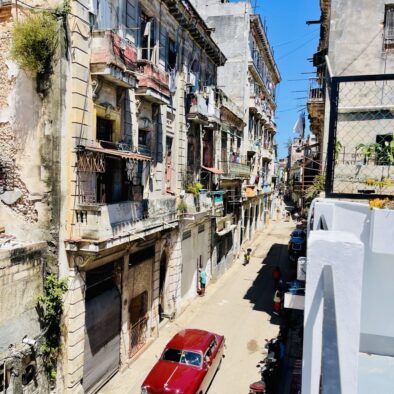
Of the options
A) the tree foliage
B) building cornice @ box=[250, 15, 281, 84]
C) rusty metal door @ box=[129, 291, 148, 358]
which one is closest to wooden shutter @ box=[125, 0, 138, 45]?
the tree foliage

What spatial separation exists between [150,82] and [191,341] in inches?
357

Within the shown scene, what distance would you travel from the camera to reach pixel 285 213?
212ft

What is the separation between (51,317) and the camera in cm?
1018

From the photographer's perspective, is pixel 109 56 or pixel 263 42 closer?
pixel 109 56

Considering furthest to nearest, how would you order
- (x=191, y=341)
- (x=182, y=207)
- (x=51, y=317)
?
1. (x=182, y=207)
2. (x=191, y=341)
3. (x=51, y=317)

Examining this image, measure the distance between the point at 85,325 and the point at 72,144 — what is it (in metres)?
5.53

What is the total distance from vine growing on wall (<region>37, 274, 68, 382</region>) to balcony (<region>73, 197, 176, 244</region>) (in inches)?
54.6

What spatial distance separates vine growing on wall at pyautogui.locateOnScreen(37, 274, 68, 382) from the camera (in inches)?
393

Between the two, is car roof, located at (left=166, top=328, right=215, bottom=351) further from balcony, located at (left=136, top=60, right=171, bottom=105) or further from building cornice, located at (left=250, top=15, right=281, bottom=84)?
building cornice, located at (left=250, top=15, right=281, bottom=84)

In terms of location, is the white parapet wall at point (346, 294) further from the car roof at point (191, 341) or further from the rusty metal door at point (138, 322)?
the rusty metal door at point (138, 322)

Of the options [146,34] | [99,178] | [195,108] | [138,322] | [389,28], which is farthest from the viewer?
[195,108]

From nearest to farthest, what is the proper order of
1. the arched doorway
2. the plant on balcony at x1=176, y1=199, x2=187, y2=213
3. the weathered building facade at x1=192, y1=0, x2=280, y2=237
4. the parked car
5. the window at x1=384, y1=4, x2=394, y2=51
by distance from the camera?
the window at x1=384, y1=4, x2=394, y2=51 → the plant on balcony at x1=176, y1=199, x2=187, y2=213 → the arched doorway → the parked car → the weathered building facade at x1=192, y1=0, x2=280, y2=237

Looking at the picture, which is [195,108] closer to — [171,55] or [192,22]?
[171,55]

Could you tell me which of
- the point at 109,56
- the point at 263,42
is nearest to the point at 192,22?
the point at 109,56
